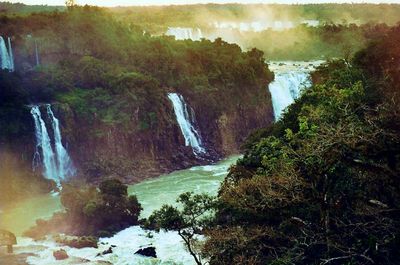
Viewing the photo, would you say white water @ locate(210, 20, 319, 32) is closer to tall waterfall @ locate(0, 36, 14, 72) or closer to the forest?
the forest

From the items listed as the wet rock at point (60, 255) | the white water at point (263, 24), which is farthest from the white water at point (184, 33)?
the wet rock at point (60, 255)

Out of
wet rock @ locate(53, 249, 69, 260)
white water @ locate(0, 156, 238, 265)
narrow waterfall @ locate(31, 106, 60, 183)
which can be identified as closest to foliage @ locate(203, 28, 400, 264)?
white water @ locate(0, 156, 238, 265)

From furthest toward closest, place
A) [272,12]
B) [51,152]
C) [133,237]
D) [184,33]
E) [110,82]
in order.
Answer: [272,12], [184,33], [110,82], [51,152], [133,237]

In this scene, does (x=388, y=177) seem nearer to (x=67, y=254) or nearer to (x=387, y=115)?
(x=387, y=115)

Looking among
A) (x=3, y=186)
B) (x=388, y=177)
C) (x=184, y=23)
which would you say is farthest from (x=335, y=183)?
(x=184, y=23)

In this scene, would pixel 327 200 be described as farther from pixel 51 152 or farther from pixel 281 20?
pixel 281 20

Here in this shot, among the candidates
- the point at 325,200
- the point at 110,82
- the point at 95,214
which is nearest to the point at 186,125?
the point at 110,82
